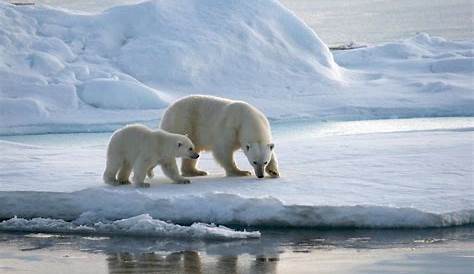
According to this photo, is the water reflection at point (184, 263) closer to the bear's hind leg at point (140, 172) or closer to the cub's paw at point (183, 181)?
the bear's hind leg at point (140, 172)

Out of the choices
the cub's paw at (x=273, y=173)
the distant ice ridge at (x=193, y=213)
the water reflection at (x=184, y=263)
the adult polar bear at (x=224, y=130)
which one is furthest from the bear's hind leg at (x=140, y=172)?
the water reflection at (x=184, y=263)

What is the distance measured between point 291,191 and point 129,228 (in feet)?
4.63

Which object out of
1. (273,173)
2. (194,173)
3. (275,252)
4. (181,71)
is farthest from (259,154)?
(181,71)

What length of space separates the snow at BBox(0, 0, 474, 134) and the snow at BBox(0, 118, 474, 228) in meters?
6.05

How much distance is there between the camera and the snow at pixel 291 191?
23.9 feet

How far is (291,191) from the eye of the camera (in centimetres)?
789

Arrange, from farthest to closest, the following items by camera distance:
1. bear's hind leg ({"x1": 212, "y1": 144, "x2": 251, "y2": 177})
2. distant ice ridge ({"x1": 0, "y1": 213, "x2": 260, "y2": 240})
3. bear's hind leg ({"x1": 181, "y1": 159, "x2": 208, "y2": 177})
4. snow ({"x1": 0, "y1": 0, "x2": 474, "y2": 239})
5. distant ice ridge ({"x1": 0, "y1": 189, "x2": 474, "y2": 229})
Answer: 1. bear's hind leg ({"x1": 181, "y1": 159, "x2": 208, "y2": 177})
2. bear's hind leg ({"x1": 212, "y1": 144, "x2": 251, "y2": 177})
3. snow ({"x1": 0, "y1": 0, "x2": 474, "y2": 239})
4. distant ice ridge ({"x1": 0, "y1": 189, "x2": 474, "y2": 229})
5. distant ice ridge ({"x1": 0, "y1": 213, "x2": 260, "y2": 240})

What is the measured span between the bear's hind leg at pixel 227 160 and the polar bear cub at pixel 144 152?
1.68 feet

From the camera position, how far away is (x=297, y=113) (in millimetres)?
16734

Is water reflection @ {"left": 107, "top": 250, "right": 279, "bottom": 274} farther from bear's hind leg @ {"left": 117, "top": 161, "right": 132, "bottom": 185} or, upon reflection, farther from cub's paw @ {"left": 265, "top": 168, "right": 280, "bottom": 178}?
cub's paw @ {"left": 265, "top": 168, "right": 280, "bottom": 178}

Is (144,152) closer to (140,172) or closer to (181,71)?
(140,172)

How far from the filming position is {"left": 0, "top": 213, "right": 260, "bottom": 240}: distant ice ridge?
6993 millimetres

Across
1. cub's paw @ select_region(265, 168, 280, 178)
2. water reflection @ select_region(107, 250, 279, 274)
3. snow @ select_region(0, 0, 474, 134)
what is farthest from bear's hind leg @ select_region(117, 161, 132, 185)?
snow @ select_region(0, 0, 474, 134)

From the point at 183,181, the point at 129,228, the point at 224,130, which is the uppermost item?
the point at 224,130
